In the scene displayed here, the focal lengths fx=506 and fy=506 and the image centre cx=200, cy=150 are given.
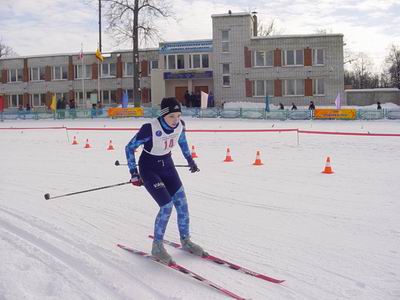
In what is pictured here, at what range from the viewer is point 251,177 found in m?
12.2

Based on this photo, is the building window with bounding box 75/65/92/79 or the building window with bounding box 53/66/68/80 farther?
the building window with bounding box 53/66/68/80

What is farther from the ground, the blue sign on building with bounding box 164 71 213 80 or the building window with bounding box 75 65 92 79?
the building window with bounding box 75 65 92 79

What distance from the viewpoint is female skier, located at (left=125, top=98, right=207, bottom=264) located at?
5.79 m

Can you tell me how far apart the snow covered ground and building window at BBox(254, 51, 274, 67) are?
111ft

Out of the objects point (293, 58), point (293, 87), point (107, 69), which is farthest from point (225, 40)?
point (107, 69)

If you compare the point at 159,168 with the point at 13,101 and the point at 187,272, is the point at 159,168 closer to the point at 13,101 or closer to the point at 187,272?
the point at 187,272

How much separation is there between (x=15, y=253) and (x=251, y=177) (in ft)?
23.4

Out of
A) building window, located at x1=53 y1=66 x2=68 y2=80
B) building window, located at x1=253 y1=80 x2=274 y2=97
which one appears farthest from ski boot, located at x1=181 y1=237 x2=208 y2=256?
building window, located at x1=53 y1=66 x2=68 y2=80

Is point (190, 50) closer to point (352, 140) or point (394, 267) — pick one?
point (352, 140)

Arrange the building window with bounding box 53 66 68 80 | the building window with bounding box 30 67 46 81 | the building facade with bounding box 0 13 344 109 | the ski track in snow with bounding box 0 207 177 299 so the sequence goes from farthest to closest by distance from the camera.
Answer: the building window with bounding box 30 67 46 81
the building window with bounding box 53 66 68 80
the building facade with bounding box 0 13 344 109
the ski track in snow with bounding box 0 207 177 299

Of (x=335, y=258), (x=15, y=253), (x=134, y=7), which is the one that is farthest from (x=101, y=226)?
(x=134, y=7)

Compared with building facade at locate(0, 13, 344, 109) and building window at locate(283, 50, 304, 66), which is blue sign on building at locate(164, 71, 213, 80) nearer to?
building facade at locate(0, 13, 344, 109)

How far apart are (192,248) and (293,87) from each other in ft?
140

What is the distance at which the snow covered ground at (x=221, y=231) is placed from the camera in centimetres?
495
